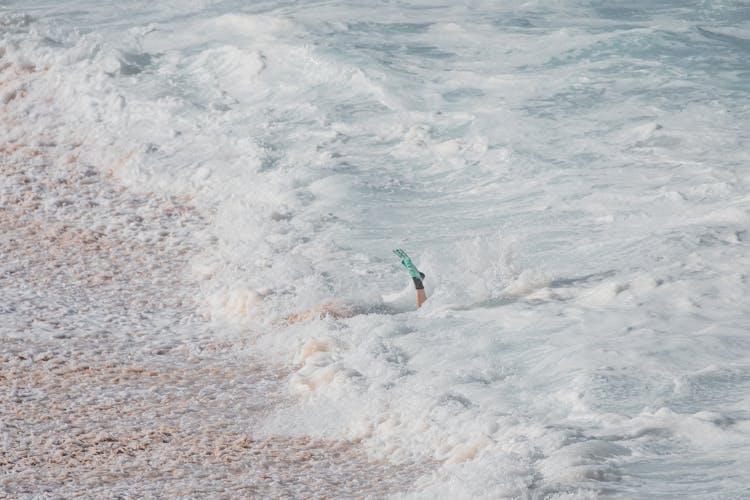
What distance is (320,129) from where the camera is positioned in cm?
1031

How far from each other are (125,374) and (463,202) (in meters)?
3.67

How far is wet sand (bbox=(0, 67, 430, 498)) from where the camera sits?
4555mm

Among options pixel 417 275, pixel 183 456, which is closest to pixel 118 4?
pixel 417 275

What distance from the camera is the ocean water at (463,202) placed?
16.1 ft

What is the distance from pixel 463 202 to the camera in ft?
28.4

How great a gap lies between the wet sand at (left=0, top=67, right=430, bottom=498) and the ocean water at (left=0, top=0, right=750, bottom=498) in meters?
0.20

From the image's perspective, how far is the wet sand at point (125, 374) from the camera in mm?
4555

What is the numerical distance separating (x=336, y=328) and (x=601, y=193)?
10.4 feet

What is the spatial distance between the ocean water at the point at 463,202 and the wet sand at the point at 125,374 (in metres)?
0.20

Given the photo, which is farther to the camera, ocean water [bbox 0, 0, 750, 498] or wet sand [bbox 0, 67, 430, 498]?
ocean water [bbox 0, 0, 750, 498]

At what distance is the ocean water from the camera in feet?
16.1

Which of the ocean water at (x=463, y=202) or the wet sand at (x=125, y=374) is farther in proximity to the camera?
the ocean water at (x=463, y=202)

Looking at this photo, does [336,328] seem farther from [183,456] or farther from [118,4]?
[118,4]

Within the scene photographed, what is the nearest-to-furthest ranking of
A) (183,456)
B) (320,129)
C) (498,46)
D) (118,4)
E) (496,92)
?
1. (183,456)
2. (320,129)
3. (496,92)
4. (498,46)
5. (118,4)
